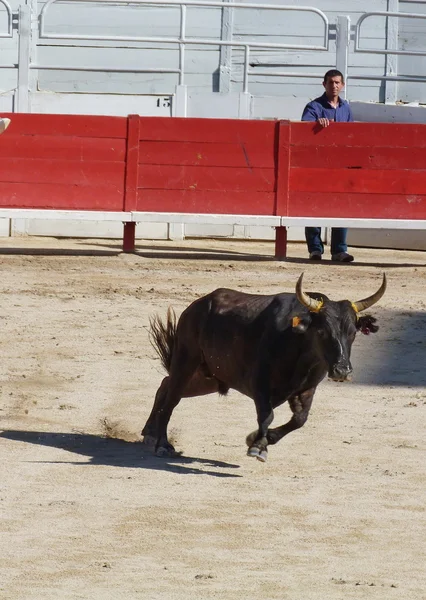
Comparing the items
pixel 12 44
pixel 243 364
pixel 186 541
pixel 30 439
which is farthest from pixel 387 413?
pixel 12 44

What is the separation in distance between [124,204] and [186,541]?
7054mm

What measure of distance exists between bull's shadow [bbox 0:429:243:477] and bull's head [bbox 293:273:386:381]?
0.61 m

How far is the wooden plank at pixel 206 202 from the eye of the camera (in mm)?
10867

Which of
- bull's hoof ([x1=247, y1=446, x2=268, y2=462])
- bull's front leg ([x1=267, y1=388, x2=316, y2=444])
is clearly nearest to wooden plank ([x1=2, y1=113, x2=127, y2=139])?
bull's front leg ([x1=267, y1=388, x2=316, y2=444])

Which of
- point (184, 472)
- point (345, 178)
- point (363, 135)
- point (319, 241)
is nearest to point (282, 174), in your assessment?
point (345, 178)

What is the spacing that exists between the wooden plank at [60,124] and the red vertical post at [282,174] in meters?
1.37

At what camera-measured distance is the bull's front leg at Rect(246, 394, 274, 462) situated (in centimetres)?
484

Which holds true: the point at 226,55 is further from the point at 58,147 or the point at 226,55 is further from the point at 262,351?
the point at 262,351

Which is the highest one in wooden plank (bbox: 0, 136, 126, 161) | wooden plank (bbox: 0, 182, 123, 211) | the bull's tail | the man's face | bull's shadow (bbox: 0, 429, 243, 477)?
the man's face

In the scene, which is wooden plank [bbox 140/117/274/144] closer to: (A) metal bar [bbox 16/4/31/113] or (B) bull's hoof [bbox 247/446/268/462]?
(A) metal bar [bbox 16/4/31/113]

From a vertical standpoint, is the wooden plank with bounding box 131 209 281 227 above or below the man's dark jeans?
above

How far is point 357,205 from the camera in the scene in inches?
431

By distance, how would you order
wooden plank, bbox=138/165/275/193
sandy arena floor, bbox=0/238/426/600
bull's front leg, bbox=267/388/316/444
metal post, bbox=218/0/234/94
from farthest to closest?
metal post, bbox=218/0/234/94 < wooden plank, bbox=138/165/275/193 < bull's front leg, bbox=267/388/316/444 < sandy arena floor, bbox=0/238/426/600

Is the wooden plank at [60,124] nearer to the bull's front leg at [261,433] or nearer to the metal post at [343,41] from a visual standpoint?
the metal post at [343,41]
